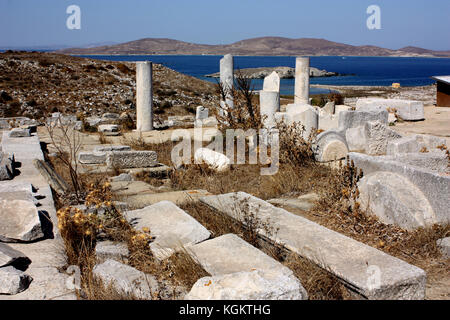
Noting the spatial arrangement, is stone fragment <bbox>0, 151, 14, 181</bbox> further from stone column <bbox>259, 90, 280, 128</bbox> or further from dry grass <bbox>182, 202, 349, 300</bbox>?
stone column <bbox>259, 90, 280, 128</bbox>

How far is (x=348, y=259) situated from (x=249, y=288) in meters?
1.33

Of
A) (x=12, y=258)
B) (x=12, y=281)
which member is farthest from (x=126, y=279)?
(x=12, y=258)

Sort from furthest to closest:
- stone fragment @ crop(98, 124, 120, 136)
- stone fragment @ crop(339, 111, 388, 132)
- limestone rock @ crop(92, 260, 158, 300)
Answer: stone fragment @ crop(98, 124, 120, 136)
stone fragment @ crop(339, 111, 388, 132)
limestone rock @ crop(92, 260, 158, 300)

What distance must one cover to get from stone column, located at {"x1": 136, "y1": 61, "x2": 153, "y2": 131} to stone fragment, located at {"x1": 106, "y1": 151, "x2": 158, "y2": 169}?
19.2 feet

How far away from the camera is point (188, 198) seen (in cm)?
664

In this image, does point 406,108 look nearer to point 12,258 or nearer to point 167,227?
point 167,227

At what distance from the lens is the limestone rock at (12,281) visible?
12.4ft

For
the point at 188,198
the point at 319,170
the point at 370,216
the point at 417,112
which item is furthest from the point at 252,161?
the point at 417,112

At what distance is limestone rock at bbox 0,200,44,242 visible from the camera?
471cm

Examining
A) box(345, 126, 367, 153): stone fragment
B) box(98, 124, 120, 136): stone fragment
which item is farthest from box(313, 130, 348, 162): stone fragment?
box(98, 124, 120, 136): stone fragment
